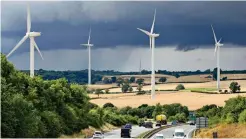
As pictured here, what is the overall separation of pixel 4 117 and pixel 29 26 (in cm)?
4810

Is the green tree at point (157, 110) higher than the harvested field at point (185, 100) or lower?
lower

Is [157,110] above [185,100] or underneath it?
underneath

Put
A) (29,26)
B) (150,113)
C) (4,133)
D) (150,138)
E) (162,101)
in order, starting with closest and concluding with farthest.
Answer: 1. (4,133)
2. (150,138)
3. (29,26)
4. (150,113)
5. (162,101)

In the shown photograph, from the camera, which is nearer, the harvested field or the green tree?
the green tree

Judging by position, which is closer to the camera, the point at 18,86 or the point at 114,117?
the point at 18,86

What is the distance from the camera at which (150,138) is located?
254 feet

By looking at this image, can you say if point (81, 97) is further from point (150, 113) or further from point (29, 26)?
point (150, 113)

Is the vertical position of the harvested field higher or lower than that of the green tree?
Answer: higher

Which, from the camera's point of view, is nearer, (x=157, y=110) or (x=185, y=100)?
(x=157, y=110)

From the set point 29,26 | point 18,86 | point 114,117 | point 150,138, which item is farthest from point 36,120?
point 114,117

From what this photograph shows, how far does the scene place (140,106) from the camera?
601 feet

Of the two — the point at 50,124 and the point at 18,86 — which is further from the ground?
the point at 18,86

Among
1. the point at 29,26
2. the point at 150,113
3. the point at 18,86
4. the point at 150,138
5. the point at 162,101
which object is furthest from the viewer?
the point at 162,101

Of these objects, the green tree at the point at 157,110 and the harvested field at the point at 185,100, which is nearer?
the green tree at the point at 157,110
